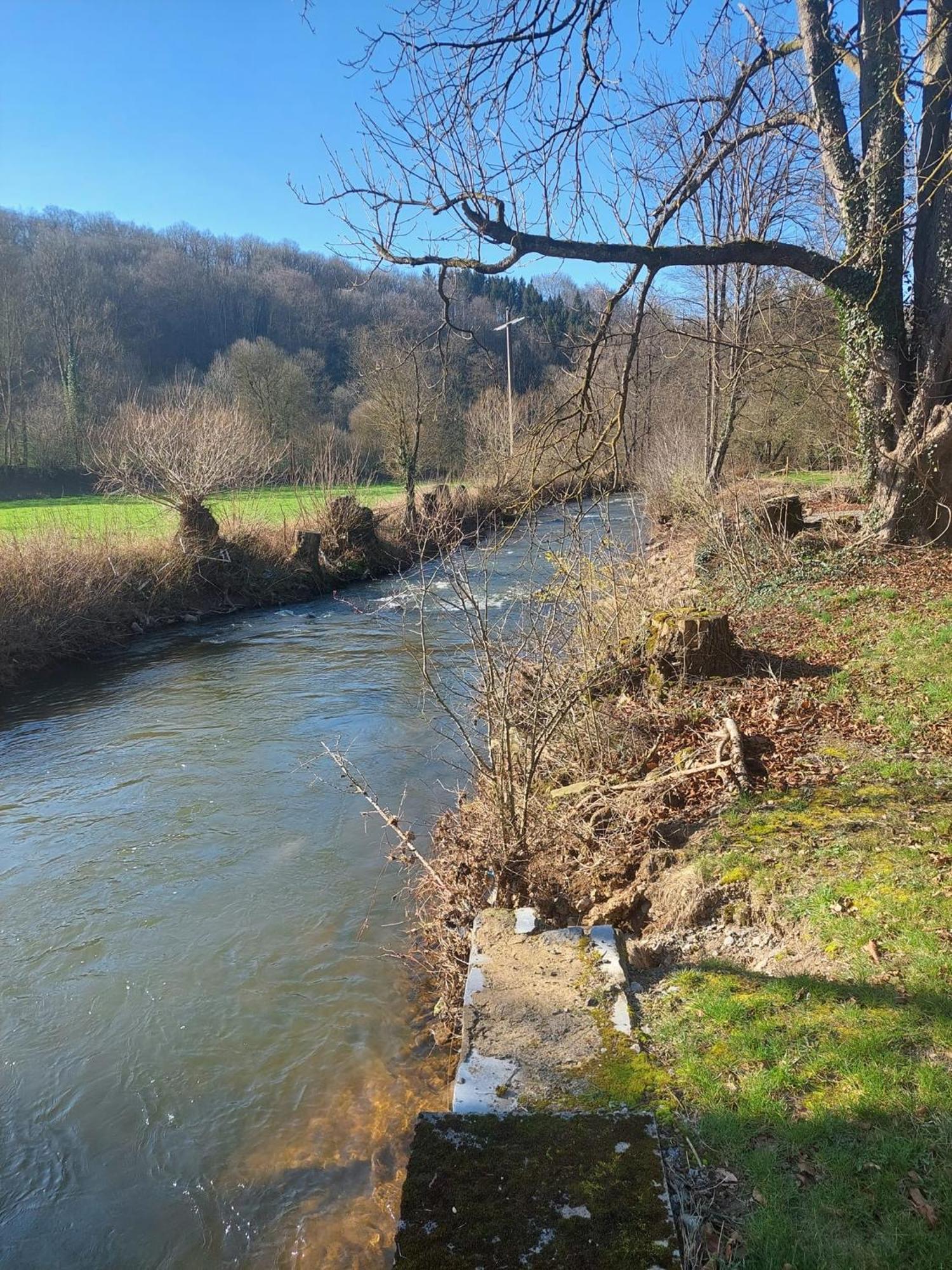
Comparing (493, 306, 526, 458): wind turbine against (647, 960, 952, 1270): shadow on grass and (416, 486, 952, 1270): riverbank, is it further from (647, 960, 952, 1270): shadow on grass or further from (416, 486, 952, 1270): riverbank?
(647, 960, 952, 1270): shadow on grass

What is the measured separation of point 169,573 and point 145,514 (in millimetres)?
3110

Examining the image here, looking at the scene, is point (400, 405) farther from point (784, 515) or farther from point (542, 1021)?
point (542, 1021)

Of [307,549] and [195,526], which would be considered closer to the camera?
[195,526]

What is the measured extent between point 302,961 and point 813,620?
6.96 metres

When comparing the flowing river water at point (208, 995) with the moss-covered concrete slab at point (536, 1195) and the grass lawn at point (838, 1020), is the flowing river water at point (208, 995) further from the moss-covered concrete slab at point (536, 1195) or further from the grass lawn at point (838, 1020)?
the grass lawn at point (838, 1020)

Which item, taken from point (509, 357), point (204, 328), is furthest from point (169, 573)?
point (204, 328)

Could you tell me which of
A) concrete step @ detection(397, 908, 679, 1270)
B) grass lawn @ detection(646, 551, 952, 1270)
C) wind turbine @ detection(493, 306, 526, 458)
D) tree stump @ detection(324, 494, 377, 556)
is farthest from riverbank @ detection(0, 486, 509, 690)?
concrete step @ detection(397, 908, 679, 1270)

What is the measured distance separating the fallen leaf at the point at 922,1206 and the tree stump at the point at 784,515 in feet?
36.0

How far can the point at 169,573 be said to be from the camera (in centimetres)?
1873

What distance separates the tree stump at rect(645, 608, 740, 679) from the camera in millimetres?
7965

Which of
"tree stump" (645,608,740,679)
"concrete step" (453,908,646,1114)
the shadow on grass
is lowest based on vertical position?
"concrete step" (453,908,646,1114)

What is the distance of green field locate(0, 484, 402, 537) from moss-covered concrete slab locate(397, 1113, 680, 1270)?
17.1m

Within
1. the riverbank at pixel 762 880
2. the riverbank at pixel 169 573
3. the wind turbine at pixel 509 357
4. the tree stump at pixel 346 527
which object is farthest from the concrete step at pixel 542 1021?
the tree stump at pixel 346 527

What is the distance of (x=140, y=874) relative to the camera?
7.36 metres
